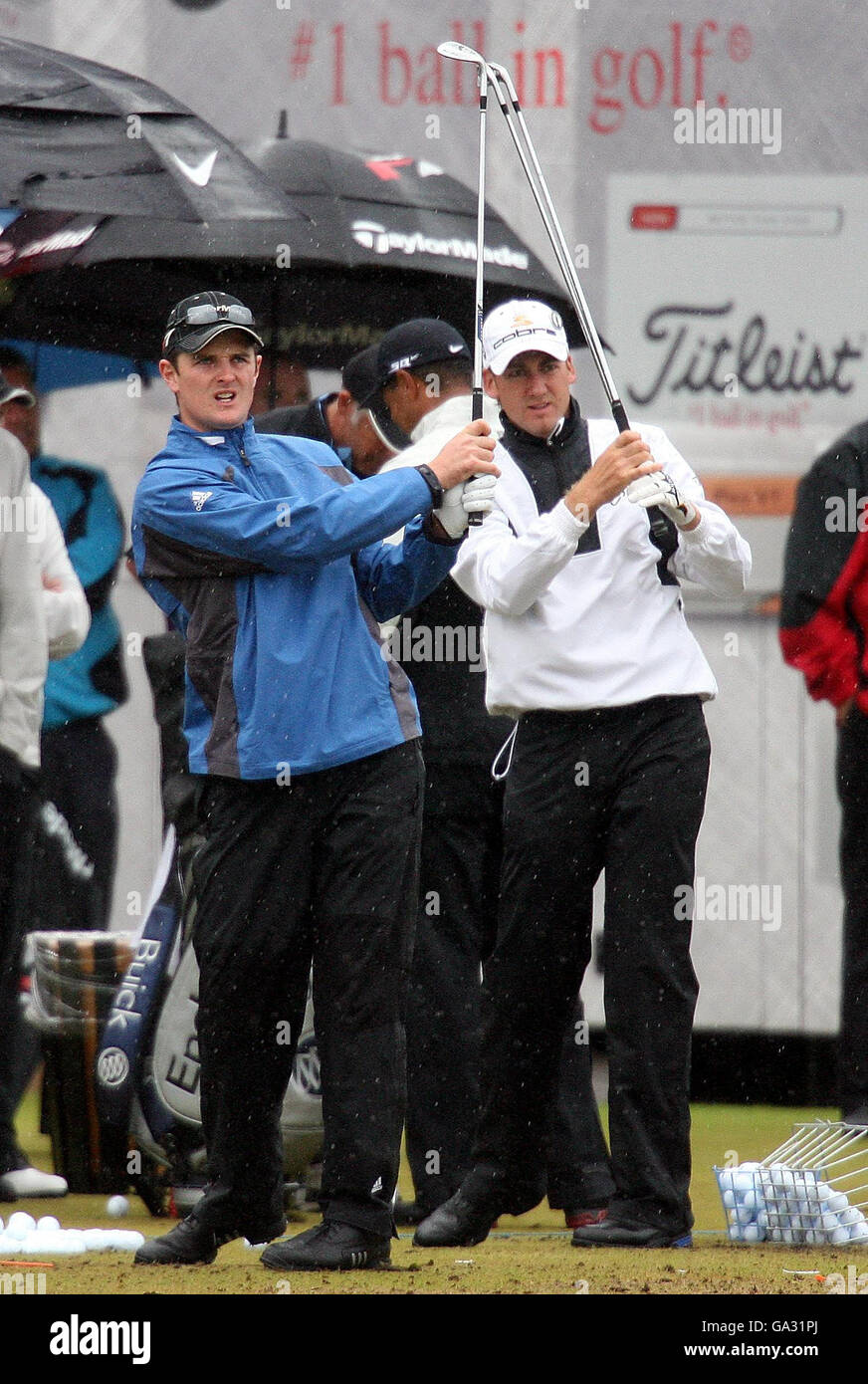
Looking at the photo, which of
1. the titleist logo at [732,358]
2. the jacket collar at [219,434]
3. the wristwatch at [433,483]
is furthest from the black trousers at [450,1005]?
the titleist logo at [732,358]

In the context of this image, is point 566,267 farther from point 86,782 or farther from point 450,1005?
point 86,782

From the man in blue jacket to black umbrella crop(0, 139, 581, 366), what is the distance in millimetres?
1632

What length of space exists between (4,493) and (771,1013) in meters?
3.04

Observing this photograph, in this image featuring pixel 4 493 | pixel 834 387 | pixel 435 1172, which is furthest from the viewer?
pixel 834 387

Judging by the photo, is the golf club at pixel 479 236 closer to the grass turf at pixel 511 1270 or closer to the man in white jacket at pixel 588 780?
the man in white jacket at pixel 588 780

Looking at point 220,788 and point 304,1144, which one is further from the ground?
point 220,788

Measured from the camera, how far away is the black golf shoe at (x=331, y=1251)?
418 cm

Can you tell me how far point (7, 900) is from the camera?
19.3 feet

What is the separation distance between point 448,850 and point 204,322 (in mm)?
1462

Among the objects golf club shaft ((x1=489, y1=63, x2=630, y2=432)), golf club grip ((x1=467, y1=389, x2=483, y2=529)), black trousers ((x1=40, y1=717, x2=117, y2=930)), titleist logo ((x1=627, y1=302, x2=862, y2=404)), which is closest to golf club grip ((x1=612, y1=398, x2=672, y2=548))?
golf club shaft ((x1=489, y1=63, x2=630, y2=432))

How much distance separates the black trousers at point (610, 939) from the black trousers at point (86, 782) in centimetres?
216

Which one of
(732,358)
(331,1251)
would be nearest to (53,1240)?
(331,1251)
